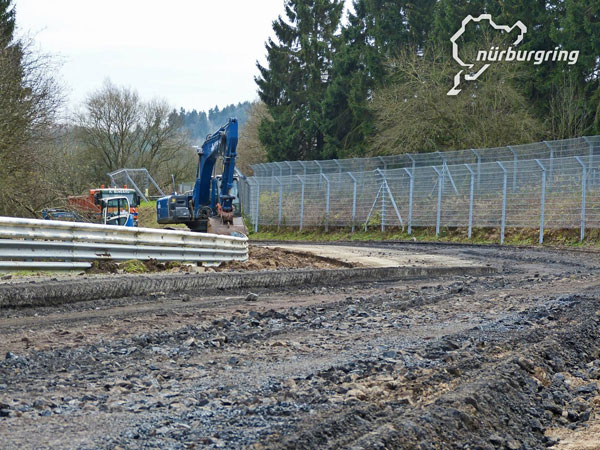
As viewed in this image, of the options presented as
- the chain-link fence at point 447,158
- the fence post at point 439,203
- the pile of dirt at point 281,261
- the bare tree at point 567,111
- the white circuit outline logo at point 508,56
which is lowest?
the pile of dirt at point 281,261

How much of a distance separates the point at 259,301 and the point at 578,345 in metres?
4.37

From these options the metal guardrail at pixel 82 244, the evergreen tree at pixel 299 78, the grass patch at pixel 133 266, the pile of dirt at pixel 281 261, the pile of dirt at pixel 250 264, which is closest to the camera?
the metal guardrail at pixel 82 244

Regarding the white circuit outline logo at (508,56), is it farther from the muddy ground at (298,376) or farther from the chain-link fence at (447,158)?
the muddy ground at (298,376)

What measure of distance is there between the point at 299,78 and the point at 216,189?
3366cm

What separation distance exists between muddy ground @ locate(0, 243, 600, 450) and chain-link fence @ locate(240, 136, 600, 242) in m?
19.0

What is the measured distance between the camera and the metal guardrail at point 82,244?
10391 mm

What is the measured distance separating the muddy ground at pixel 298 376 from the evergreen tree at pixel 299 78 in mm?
43308

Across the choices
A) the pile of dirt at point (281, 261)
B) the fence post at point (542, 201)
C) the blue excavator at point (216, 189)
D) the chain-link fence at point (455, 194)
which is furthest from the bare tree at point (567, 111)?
the pile of dirt at point (281, 261)

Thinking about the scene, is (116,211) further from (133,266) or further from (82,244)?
(82,244)

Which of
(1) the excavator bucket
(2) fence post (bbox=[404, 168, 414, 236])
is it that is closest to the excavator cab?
(1) the excavator bucket

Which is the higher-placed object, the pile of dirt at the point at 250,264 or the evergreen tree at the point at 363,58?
the evergreen tree at the point at 363,58

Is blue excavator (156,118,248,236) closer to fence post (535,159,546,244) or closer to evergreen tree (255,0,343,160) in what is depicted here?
fence post (535,159,546,244)

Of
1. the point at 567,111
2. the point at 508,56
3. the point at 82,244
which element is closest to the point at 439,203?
the point at 567,111

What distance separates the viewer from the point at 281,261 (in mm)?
18578
